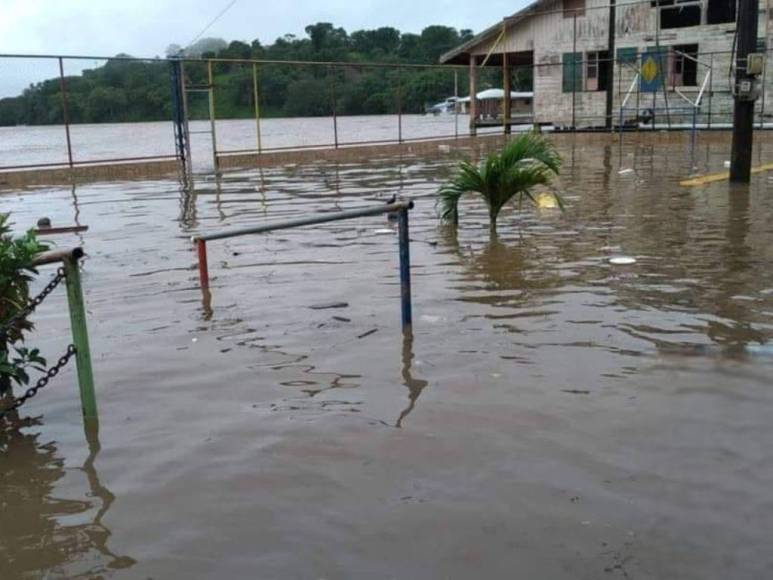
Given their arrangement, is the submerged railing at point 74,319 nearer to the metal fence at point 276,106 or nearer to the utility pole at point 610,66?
the metal fence at point 276,106

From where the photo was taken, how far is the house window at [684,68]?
32.0 metres

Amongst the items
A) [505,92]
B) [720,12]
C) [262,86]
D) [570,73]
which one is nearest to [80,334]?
[262,86]

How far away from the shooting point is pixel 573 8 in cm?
3484

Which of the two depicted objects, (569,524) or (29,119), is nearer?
(569,524)

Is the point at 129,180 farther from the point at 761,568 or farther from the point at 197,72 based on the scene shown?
the point at 761,568

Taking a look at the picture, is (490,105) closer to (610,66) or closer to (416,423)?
(610,66)

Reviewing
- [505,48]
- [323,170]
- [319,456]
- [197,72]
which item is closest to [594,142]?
[505,48]

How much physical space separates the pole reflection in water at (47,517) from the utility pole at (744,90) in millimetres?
12412

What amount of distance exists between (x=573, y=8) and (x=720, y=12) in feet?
20.3

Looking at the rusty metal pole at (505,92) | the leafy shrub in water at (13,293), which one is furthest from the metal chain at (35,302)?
the rusty metal pole at (505,92)

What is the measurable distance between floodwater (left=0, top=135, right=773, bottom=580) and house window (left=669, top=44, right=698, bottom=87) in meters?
25.7

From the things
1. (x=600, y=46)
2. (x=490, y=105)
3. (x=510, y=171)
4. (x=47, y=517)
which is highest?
(x=600, y=46)

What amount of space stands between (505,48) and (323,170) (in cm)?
1599

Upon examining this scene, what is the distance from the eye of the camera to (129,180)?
19.2 m
